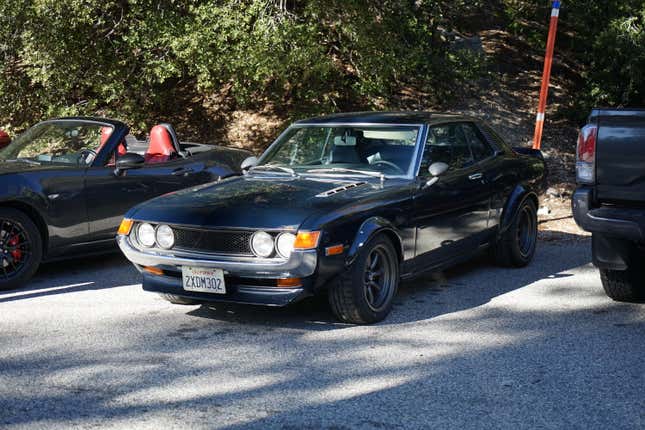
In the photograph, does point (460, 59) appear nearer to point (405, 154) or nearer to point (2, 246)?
point (405, 154)

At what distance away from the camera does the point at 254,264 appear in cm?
594

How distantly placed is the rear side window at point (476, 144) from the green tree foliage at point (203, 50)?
4.18m

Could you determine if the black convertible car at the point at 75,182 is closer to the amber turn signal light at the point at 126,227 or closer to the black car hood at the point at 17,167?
the black car hood at the point at 17,167

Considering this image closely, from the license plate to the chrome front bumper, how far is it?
4cm

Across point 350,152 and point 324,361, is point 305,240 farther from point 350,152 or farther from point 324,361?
point 350,152

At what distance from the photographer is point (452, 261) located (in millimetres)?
7441

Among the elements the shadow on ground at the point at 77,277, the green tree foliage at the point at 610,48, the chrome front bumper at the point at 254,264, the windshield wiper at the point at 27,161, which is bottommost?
the shadow on ground at the point at 77,277

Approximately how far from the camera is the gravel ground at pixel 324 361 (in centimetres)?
455

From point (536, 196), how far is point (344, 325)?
3.27 meters

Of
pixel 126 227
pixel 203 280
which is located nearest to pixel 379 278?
pixel 203 280

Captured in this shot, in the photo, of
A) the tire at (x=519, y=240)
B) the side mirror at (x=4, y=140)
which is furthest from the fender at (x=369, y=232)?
the side mirror at (x=4, y=140)

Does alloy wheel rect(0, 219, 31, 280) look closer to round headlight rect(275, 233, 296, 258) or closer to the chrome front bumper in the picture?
the chrome front bumper

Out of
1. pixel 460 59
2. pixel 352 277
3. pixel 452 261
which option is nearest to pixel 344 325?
pixel 352 277

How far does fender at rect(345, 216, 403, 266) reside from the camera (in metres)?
6.09
